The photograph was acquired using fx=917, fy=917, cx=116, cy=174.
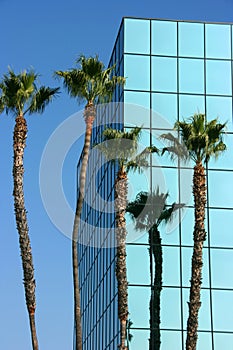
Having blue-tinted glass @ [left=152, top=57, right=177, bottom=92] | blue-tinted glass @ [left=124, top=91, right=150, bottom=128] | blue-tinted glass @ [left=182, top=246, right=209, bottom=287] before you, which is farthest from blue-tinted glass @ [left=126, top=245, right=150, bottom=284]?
blue-tinted glass @ [left=152, top=57, right=177, bottom=92]

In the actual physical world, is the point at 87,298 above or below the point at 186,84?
below

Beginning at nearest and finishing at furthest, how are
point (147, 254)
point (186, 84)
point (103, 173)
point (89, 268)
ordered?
point (147, 254) < point (186, 84) < point (103, 173) < point (89, 268)

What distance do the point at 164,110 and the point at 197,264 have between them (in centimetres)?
1103

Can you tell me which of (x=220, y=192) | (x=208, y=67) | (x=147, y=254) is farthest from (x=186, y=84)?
(x=147, y=254)

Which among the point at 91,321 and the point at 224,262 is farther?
the point at 91,321

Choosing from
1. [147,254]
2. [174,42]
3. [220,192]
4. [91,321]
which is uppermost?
[174,42]

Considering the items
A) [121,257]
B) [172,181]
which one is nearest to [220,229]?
[172,181]

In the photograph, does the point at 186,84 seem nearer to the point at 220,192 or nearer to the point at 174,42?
the point at 174,42

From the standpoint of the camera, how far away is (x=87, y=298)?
51.2 m

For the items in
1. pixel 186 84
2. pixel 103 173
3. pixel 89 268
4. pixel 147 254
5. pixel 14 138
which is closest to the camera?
pixel 14 138

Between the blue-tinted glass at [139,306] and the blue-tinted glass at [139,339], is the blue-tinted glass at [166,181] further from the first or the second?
the blue-tinted glass at [139,339]

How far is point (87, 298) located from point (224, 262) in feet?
43.2

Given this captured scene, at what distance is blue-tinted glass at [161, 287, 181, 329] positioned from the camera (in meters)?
38.3

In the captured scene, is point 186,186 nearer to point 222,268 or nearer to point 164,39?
point 222,268
